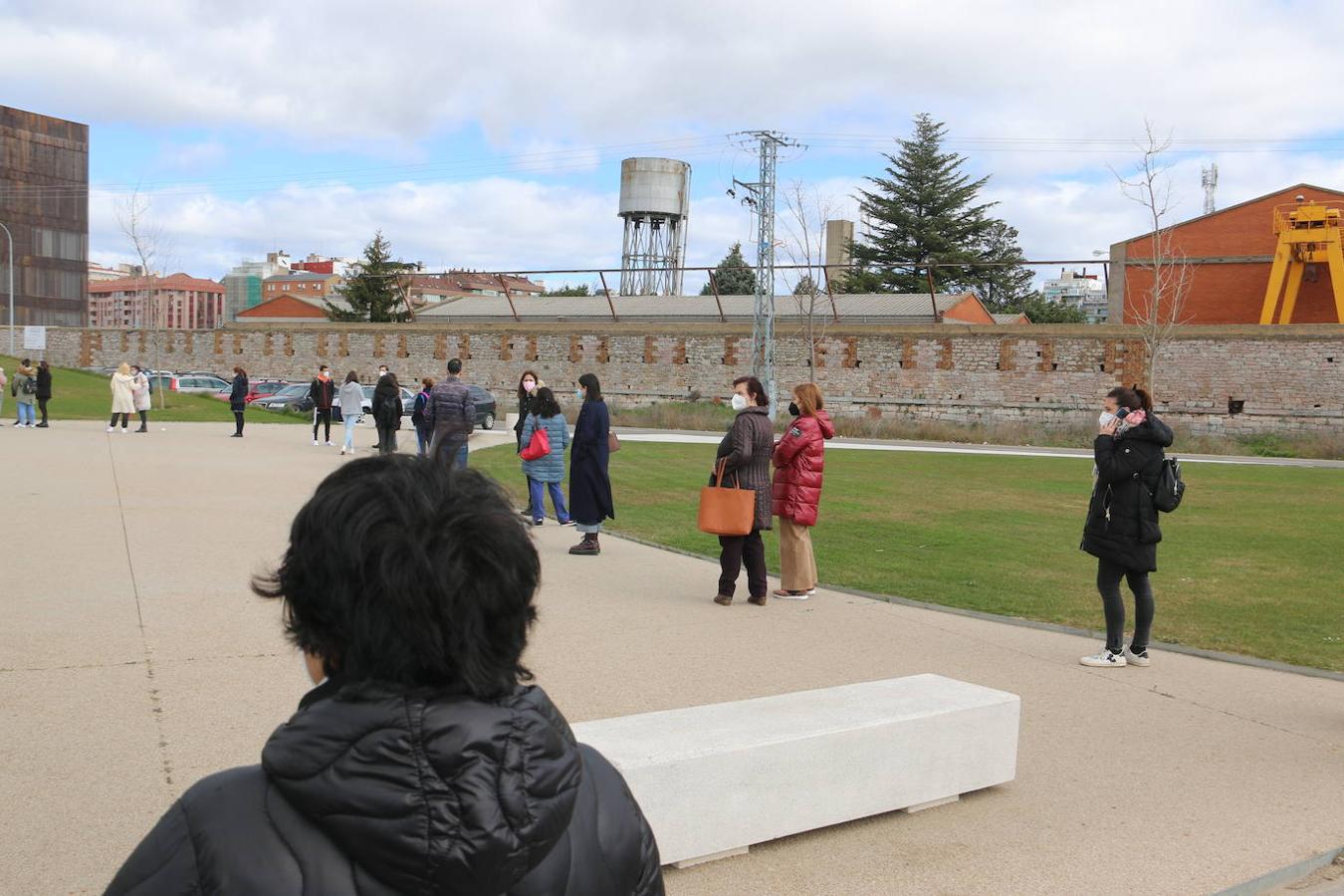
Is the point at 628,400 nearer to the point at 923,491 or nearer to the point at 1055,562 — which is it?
the point at 923,491

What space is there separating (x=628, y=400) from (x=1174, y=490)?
42.2 metres

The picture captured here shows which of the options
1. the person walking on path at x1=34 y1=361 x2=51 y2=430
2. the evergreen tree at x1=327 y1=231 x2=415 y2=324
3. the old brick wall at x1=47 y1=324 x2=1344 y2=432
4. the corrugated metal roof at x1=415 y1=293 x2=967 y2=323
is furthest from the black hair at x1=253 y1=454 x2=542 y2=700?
the evergreen tree at x1=327 y1=231 x2=415 y2=324

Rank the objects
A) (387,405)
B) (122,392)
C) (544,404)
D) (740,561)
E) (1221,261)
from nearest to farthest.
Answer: (740,561)
(544,404)
(387,405)
(122,392)
(1221,261)

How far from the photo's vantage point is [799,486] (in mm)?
9773

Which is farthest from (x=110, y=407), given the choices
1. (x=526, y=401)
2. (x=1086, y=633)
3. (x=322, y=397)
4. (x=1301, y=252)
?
(x=1301, y=252)

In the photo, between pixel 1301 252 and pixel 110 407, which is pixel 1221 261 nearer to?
pixel 1301 252

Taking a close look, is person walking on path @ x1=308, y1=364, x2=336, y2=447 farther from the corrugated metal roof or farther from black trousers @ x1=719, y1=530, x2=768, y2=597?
the corrugated metal roof

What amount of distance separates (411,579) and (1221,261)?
4975 centimetres

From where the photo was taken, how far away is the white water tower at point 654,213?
66625 millimetres

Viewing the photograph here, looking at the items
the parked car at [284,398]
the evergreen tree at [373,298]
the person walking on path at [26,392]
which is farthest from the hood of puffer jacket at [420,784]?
the evergreen tree at [373,298]

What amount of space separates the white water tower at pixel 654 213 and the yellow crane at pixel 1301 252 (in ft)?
102

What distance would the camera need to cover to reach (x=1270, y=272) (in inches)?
1756

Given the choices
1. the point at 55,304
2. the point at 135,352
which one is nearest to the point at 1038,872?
the point at 135,352

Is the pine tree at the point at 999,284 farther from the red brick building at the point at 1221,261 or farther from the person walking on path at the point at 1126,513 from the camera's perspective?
the person walking on path at the point at 1126,513
